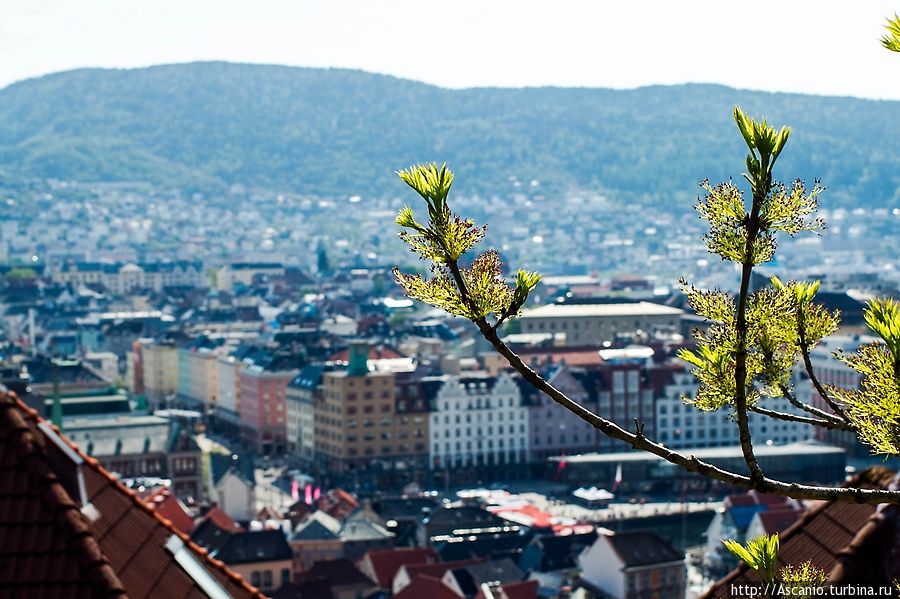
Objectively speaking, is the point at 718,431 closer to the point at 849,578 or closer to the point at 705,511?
the point at 705,511

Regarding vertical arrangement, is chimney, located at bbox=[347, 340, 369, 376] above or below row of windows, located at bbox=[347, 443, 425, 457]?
above

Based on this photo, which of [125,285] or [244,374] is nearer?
[244,374]

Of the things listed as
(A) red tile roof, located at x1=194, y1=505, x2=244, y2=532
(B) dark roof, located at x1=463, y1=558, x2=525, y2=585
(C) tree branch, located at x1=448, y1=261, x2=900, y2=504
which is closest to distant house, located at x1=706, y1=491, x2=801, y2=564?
(B) dark roof, located at x1=463, y1=558, x2=525, y2=585

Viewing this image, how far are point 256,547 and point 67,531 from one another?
98.8 feet

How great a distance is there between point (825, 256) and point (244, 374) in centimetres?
12287

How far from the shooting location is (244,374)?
216 ft

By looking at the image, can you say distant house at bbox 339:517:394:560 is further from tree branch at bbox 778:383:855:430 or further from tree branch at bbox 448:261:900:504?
tree branch at bbox 448:261:900:504

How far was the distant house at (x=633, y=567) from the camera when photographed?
2997cm

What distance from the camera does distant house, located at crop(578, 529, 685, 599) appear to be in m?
30.0

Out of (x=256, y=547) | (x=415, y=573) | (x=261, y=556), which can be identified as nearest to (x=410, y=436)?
(x=256, y=547)

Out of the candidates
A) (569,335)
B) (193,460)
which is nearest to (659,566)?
(193,460)

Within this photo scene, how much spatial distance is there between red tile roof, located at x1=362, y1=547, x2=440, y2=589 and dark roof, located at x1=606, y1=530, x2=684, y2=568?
3.38 m

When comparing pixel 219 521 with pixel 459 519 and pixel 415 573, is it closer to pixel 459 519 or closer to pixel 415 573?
pixel 459 519

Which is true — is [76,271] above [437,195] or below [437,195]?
below
